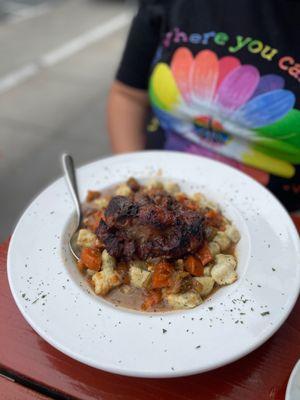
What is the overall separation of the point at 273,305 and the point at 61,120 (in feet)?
9.51

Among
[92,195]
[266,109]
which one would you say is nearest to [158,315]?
[92,195]

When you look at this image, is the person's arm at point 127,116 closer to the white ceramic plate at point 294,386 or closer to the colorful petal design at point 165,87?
the colorful petal design at point 165,87

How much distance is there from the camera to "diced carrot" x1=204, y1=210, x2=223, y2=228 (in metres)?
1.04

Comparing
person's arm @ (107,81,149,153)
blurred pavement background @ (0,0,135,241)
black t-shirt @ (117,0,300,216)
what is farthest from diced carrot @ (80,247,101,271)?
blurred pavement background @ (0,0,135,241)

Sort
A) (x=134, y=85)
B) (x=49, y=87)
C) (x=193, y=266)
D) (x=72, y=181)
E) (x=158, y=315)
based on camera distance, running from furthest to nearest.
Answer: (x=49, y=87), (x=134, y=85), (x=72, y=181), (x=193, y=266), (x=158, y=315)

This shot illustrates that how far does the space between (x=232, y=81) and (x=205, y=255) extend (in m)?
0.55

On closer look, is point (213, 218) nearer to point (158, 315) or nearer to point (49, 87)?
point (158, 315)

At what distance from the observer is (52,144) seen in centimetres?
316

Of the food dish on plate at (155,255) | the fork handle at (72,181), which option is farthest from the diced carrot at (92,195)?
the food dish on plate at (155,255)

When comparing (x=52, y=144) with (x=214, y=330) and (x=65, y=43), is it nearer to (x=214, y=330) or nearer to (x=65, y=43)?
(x=65, y=43)

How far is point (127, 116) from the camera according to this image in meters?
1.63

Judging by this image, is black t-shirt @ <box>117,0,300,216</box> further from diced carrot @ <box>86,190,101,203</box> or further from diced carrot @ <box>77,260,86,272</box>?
diced carrot @ <box>77,260,86,272</box>

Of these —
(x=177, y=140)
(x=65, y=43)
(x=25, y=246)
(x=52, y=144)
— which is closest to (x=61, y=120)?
(x=52, y=144)

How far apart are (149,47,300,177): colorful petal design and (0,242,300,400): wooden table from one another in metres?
0.60
